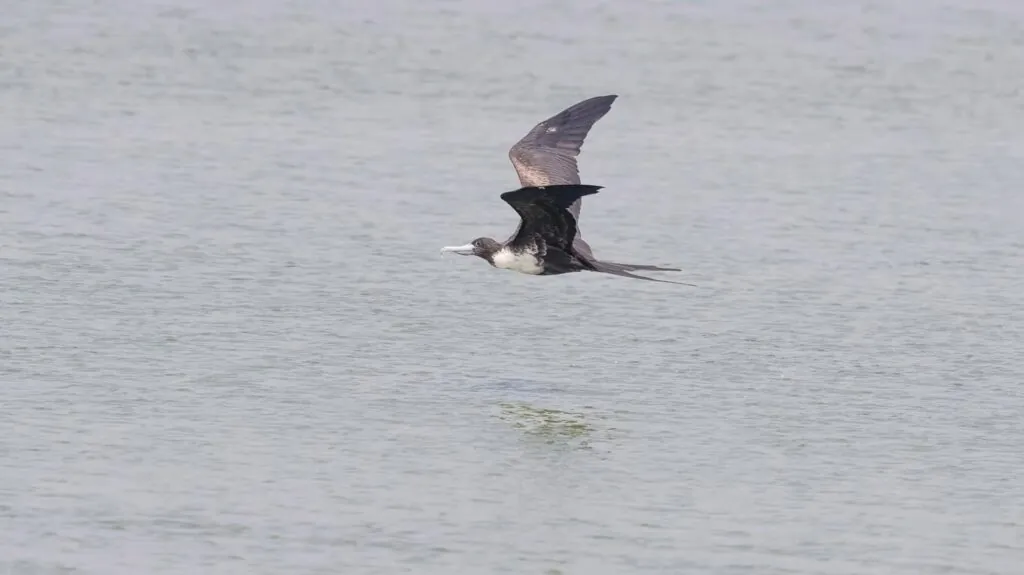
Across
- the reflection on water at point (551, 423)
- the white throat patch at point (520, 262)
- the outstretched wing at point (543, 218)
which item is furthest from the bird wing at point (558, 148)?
the reflection on water at point (551, 423)

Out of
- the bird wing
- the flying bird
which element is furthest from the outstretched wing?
the bird wing

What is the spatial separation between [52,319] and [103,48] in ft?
36.3

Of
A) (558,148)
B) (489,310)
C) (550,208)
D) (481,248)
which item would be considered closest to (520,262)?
(481,248)

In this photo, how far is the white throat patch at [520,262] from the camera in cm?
1277

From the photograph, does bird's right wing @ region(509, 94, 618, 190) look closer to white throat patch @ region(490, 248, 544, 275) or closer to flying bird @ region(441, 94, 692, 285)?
flying bird @ region(441, 94, 692, 285)

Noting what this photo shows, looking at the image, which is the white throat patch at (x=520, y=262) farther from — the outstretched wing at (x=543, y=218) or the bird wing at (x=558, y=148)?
the bird wing at (x=558, y=148)

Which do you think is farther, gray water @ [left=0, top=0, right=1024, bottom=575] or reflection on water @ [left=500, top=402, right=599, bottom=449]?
reflection on water @ [left=500, top=402, right=599, bottom=449]

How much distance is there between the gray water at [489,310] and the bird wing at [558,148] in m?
1.08

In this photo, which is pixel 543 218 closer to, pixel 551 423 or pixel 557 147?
pixel 551 423

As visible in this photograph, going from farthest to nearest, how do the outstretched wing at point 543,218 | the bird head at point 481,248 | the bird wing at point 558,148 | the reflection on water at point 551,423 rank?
the bird wing at point 558,148
the bird head at point 481,248
the outstretched wing at point 543,218
the reflection on water at point 551,423

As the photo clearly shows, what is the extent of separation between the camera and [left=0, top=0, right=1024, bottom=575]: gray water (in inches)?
400

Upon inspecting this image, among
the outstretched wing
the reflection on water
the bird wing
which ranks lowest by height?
the reflection on water

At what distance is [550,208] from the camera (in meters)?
12.3

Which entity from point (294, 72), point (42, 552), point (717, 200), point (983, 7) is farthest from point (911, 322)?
point (983, 7)
